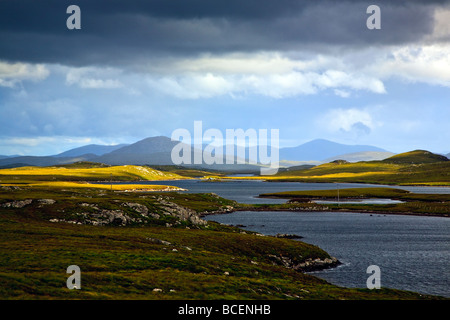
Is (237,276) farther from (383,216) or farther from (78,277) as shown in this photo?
(383,216)

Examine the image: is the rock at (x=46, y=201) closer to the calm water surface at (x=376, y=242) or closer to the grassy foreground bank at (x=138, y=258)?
the grassy foreground bank at (x=138, y=258)

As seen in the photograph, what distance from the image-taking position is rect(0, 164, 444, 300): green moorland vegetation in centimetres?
4003

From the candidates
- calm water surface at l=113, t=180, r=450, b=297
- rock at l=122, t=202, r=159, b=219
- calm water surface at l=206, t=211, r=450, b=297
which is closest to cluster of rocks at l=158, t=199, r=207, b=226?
rock at l=122, t=202, r=159, b=219

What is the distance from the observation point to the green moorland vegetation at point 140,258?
40031mm

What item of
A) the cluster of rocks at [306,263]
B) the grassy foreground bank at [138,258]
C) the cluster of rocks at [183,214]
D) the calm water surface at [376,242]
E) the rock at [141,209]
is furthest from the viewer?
the cluster of rocks at [183,214]

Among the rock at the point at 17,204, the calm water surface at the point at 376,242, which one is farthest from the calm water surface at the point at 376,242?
the rock at the point at 17,204

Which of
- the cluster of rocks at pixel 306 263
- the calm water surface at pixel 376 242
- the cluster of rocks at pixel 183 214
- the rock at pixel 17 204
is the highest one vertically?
the rock at pixel 17 204

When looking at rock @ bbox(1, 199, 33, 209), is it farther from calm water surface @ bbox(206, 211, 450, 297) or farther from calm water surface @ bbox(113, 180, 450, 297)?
calm water surface @ bbox(113, 180, 450, 297)

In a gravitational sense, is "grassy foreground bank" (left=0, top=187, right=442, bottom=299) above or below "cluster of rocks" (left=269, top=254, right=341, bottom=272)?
above

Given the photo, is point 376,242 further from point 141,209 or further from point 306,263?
point 141,209

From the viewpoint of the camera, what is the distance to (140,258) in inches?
2158

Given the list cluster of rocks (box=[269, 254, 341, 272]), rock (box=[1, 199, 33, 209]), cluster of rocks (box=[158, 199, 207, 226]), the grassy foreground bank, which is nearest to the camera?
the grassy foreground bank
